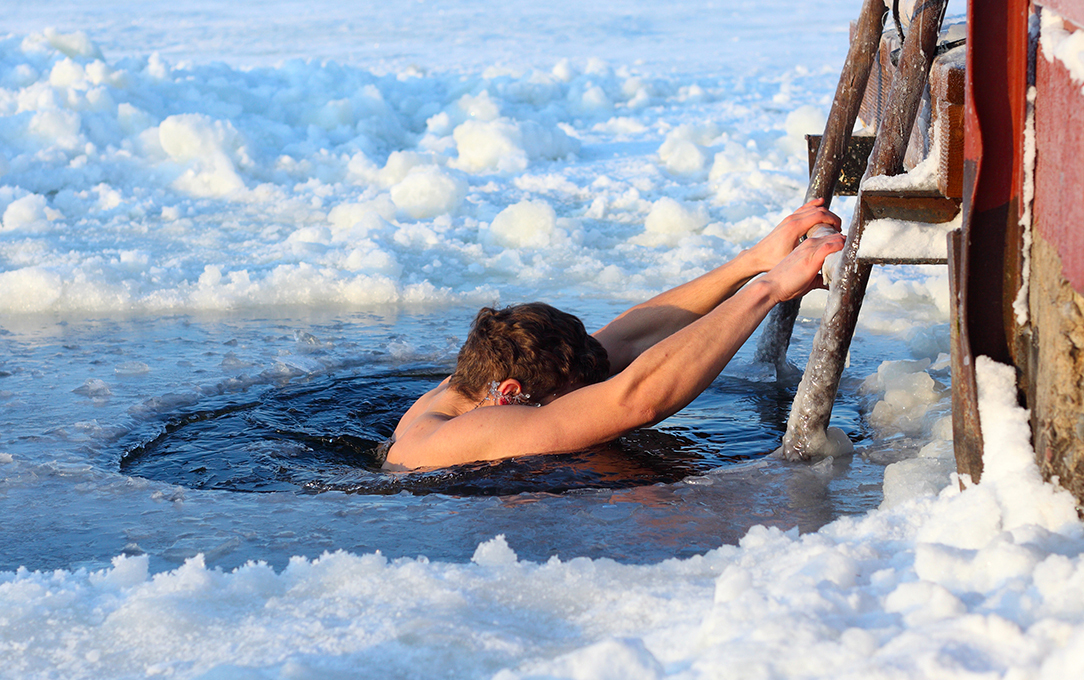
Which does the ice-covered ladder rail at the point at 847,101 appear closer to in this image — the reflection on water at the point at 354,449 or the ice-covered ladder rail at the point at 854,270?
the ice-covered ladder rail at the point at 854,270

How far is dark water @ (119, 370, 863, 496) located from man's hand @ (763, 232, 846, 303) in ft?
2.13

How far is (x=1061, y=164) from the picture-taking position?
1792 millimetres

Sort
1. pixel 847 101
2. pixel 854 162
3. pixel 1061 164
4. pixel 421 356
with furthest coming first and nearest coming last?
pixel 421 356 < pixel 854 162 < pixel 847 101 < pixel 1061 164

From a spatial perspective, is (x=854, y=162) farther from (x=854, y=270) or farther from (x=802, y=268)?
(x=854, y=270)

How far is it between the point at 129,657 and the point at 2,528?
1.12 metres

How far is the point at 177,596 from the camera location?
2.06m

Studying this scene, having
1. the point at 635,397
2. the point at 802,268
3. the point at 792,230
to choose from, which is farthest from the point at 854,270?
the point at 635,397

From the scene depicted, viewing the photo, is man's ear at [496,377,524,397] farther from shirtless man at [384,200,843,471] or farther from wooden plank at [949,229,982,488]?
wooden plank at [949,229,982,488]

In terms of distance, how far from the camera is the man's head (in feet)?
11.1

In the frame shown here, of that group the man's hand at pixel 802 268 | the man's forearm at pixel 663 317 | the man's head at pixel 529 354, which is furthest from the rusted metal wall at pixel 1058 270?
the man's forearm at pixel 663 317

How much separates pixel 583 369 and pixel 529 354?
21cm

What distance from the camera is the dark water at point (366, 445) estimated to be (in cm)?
313

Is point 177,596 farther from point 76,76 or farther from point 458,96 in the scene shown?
point 458,96

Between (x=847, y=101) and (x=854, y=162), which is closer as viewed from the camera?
(x=847, y=101)
